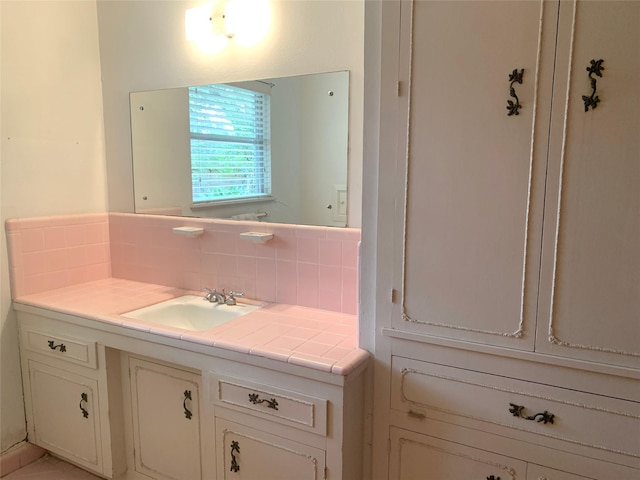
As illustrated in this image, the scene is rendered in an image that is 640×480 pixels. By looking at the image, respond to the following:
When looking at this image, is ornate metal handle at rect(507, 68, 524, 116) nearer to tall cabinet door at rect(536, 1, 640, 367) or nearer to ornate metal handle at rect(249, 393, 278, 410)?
tall cabinet door at rect(536, 1, 640, 367)

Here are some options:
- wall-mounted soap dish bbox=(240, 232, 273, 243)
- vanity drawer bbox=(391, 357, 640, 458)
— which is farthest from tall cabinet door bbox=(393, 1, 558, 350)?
wall-mounted soap dish bbox=(240, 232, 273, 243)

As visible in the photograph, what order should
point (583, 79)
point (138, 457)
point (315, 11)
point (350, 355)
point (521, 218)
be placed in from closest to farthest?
point (583, 79), point (521, 218), point (350, 355), point (315, 11), point (138, 457)

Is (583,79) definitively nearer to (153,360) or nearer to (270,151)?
(270,151)

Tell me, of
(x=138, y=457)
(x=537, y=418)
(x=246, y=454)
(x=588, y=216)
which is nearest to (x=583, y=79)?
A: (x=588, y=216)

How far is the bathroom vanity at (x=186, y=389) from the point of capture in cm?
147

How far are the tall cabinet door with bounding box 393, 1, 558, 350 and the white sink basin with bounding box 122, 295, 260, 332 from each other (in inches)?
37.9

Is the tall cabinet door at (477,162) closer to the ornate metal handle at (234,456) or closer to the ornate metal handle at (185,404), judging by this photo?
the ornate metal handle at (234,456)

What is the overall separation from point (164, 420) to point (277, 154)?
3.98ft

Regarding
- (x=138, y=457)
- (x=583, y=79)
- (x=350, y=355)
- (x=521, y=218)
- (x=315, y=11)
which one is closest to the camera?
(x=583, y=79)

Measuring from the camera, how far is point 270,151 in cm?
206

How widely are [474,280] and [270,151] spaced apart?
1118mm

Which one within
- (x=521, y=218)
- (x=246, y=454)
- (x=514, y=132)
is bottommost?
(x=246, y=454)

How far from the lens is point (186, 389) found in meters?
1.81

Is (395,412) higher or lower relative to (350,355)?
lower
